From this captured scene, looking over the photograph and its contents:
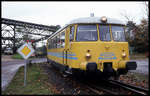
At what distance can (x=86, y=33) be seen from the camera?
8367 mm

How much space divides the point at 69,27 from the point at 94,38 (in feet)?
4.90

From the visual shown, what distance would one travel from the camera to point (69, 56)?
874 cm

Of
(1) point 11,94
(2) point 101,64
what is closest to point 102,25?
(2) point 101,64

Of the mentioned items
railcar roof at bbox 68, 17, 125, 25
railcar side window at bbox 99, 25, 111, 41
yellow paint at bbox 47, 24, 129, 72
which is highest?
railcar roof at bbox 68, 17, 125, 25

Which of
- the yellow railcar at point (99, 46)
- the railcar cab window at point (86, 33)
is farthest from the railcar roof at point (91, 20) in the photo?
the railcar cab window at point (86, 33)

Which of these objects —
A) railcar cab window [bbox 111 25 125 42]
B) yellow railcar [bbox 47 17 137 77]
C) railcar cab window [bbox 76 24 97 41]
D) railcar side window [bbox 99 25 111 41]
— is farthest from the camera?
railcar cab window [bbox 111 25 125 42]

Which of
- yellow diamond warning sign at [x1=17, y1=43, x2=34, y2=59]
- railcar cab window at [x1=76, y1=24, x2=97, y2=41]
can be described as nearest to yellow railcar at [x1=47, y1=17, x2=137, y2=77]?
railcar cab window at [x1=76, y1=24, x2=97, y2=41]

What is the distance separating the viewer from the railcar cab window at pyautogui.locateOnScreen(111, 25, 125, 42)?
8.60 metres

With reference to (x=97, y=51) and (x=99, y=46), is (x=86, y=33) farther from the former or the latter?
(x=97, y=51)

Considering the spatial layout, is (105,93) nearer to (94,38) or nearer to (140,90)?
(140,90)

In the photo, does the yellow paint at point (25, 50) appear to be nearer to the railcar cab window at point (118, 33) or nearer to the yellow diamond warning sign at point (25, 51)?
the yellow diamond warning sign at point (25, 51)

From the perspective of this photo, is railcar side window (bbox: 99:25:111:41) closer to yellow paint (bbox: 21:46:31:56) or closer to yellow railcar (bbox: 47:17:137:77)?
yellow railcar (bbox: 47:17:137:77)

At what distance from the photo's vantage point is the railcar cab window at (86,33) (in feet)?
27.2

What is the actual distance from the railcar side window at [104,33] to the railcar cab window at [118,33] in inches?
10.5
